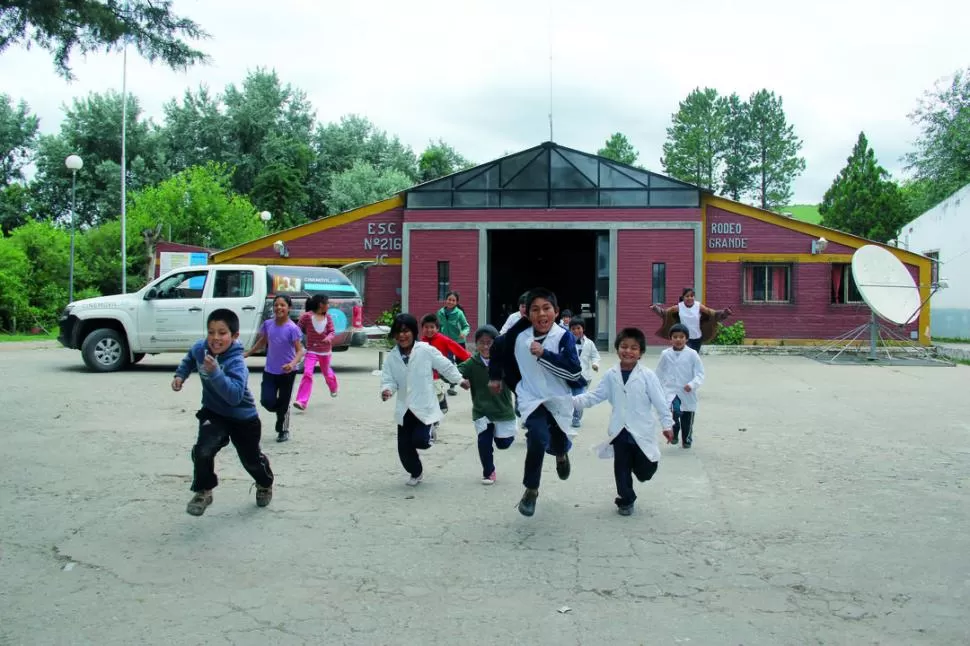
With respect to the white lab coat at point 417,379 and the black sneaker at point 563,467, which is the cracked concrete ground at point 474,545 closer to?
the black sneaker at point 563,467

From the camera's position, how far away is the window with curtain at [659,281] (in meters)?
24.8

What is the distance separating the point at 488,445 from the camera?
678 cm

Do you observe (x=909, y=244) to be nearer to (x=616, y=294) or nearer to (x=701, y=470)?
(x=616, y=294)

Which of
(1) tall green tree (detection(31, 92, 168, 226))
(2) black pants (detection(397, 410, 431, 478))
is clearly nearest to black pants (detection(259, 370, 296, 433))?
(2) black pants (detection(397, 410, 431, 478))

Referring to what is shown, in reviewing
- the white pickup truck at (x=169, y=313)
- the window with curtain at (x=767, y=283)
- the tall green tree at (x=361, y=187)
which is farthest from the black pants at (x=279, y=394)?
the tall green tree at (x=361, y=187)

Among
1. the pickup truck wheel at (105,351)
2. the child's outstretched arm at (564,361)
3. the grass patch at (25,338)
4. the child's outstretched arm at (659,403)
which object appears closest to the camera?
the child's outstretched arm at (564,361)

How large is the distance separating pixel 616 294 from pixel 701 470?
17.7m

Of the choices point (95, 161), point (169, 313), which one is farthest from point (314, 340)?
point (95, 161)

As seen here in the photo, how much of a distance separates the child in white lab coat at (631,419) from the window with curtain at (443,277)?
19.6m

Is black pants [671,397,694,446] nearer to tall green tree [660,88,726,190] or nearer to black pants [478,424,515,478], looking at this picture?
black pants [478,424,515,478]

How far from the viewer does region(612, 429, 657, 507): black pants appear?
575cm

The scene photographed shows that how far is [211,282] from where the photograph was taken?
16.0 meters

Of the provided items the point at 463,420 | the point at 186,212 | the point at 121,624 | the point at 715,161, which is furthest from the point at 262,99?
the point at 121,624

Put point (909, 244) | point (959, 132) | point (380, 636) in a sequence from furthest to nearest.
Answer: point (959, 132), point (909, 244), point (380, 636)
